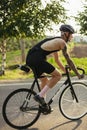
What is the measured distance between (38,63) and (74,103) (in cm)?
122

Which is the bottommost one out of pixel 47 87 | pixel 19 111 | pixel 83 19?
pixel 83 19

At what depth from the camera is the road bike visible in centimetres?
619

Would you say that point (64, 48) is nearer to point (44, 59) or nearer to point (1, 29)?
point (44, 59)

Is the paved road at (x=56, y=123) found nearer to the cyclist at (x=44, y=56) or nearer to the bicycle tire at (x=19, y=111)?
the bicycle tire at (x=19, y=111)

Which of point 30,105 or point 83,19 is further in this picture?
point 83,19

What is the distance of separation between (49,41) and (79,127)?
164 centimetres

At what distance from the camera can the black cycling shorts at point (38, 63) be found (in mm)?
6113

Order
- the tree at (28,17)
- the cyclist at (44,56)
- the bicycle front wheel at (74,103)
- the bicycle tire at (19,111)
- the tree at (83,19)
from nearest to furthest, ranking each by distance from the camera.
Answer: the cyclist at (44,56) → the bicycle tire at (19,111) → the bicycle front wheel at (74,103) → the tree at (28,17) → the tree at (83,19)

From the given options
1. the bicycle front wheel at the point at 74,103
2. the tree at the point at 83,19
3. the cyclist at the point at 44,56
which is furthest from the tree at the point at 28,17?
the cyclist at the point at 44,56

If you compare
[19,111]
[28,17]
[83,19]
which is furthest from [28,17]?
[19,111]

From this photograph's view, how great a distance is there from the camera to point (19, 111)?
6.30 meters

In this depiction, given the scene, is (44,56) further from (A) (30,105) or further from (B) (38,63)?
(A) (30,105)

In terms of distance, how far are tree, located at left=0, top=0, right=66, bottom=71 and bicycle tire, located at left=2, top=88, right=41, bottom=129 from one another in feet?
24.4

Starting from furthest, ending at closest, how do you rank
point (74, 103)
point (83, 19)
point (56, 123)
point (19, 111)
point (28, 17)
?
point (83, 19)
point (28, 17)
point (74, 103)
point (56, 123)
point (19, 111)
